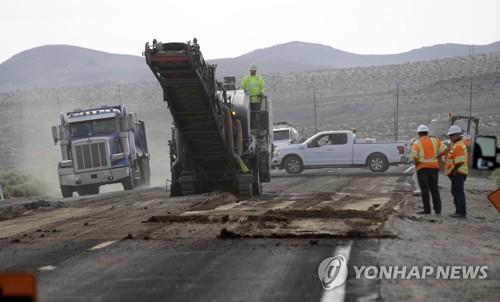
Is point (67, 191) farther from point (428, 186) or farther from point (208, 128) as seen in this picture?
point (428, 186)

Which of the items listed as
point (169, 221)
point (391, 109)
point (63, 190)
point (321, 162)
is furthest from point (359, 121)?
point (169, 221)

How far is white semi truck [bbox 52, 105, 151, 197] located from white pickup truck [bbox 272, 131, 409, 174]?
27.4 feet

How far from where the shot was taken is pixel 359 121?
85500mm

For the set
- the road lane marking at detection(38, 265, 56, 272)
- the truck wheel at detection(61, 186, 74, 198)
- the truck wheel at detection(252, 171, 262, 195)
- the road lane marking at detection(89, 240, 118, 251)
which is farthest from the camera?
the truck wheel at detection(61, 186, 74, 198)

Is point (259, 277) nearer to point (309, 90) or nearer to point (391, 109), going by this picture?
point (391, 109)

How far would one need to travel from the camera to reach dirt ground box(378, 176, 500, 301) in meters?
7.92

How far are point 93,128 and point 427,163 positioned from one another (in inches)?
622

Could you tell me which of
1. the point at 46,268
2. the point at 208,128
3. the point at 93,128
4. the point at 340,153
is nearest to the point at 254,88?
the point at 208,128

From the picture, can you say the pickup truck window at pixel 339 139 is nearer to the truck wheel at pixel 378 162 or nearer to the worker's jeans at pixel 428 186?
the truck wheel at pixel 378 162

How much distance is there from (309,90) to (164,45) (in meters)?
94.7

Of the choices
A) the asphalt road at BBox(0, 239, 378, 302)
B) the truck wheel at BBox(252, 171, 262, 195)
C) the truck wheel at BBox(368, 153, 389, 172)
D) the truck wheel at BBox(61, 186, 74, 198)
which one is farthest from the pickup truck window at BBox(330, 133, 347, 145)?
the asphalt road at BBox(0, 239, 378, 302)

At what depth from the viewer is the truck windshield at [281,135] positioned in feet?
130

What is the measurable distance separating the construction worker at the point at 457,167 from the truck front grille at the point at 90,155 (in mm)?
15712

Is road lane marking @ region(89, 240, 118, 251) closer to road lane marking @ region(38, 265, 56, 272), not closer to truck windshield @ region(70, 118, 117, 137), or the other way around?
road lane marking @ region(38, 265, 56, 272)
